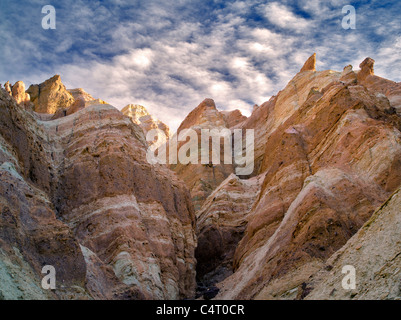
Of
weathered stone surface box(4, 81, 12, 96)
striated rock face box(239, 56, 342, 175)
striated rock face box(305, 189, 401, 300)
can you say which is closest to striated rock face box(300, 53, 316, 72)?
striated rock face box(239, 56, 342, 175)

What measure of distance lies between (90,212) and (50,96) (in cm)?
3185

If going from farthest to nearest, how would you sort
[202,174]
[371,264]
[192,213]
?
[202,174]
[192,213]
[371,264]

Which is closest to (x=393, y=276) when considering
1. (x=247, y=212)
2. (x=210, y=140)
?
(x=247, y=212)

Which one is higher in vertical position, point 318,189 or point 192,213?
point 192,213

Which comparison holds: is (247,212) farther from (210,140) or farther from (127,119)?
(210,140)

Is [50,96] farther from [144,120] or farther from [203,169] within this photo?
[144,120]

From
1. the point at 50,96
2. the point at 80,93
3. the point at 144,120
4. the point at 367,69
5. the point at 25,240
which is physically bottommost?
the point at 25,240

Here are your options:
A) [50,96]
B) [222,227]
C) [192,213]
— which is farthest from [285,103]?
[50,96]

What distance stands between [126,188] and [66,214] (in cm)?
373

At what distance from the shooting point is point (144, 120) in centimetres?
8894

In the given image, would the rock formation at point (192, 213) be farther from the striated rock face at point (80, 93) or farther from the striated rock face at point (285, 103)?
the striated rock face at point (80, 93)

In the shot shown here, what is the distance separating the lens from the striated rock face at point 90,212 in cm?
1491

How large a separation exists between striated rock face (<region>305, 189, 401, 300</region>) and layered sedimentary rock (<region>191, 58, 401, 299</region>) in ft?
4.68

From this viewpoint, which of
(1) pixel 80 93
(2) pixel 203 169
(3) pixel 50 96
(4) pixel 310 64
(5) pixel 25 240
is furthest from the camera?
(1) pixel 80 93
